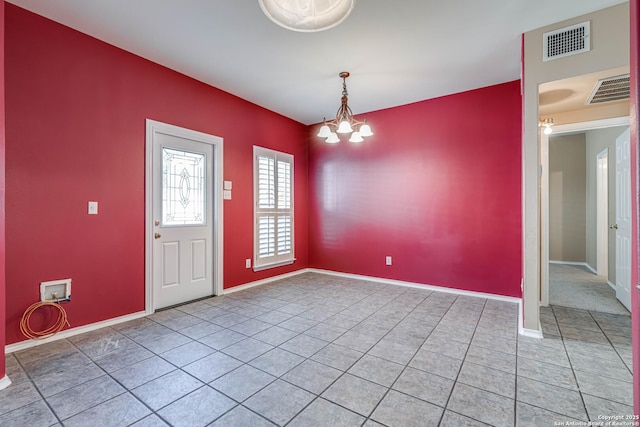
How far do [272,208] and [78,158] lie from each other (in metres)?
2.61

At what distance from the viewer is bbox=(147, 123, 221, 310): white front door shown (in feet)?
10.8

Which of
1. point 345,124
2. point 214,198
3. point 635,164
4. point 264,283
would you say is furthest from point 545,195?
point 214,198

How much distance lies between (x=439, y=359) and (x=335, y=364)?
0.81 metres

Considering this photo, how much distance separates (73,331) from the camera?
105 inches

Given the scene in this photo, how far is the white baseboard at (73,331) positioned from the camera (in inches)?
93.1

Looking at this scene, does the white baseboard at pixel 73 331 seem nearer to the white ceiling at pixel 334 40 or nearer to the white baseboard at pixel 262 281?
the white baseboard at pixel 262 281

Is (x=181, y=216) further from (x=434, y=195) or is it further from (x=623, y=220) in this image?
(x=623, y=220)

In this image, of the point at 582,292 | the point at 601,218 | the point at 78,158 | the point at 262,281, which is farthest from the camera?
the point at 601,218

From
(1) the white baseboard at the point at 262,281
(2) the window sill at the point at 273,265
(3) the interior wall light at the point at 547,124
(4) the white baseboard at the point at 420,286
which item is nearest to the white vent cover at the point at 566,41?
(3) the interior wall light at the point at 547,124

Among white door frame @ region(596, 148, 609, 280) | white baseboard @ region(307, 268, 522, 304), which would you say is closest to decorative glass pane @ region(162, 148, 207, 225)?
white baseboard @ region(307, 268, 522, 304)

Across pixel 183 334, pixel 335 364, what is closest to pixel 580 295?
pixel 335 364

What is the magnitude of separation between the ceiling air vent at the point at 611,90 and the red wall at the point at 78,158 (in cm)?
427

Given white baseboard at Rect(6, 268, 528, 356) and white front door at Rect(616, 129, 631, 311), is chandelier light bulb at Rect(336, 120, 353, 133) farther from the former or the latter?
white front door at Rect(616, 129, 631, 311)

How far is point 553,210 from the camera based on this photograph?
6605mm
